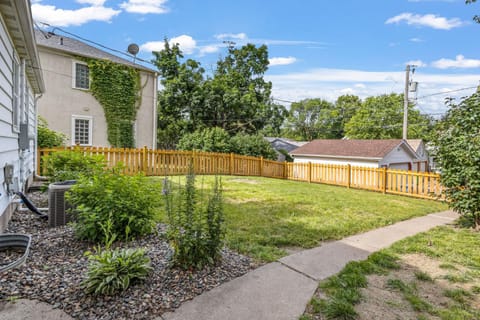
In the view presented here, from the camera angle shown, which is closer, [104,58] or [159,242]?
[159,242]

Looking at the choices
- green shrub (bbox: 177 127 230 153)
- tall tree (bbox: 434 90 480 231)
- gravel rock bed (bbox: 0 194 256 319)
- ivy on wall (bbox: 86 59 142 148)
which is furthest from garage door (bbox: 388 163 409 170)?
gravel rock bed (bbox: 0 194 256 319)

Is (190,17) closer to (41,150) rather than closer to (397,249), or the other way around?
(41,150)

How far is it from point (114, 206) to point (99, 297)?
1.14 meters

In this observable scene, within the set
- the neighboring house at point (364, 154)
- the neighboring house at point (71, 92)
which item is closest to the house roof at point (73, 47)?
the neighboring house at point (71, 92)

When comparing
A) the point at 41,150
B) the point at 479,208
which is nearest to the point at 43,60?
the point at 41,150

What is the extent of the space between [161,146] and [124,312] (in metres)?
28.3

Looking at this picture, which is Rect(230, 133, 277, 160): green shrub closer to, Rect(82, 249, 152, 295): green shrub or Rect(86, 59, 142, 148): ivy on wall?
Rect(86, 59, 142, 148): ivy on wall

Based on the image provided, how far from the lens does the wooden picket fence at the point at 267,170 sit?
9.41m

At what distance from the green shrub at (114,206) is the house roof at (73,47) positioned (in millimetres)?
12286

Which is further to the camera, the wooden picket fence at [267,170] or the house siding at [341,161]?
the house siding at [341,161]

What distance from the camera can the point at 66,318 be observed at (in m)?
1.88

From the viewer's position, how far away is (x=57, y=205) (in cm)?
382

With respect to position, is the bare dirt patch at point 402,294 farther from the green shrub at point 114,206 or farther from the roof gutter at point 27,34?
the roof gutter at point 27,34

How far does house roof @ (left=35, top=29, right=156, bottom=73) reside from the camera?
1263 cm
